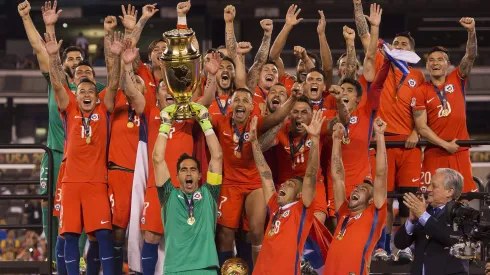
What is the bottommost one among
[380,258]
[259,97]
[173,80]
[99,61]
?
[380,258]

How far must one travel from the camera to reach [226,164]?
7871 millimetres

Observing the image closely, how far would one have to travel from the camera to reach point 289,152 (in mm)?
7953

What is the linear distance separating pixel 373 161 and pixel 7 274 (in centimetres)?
350

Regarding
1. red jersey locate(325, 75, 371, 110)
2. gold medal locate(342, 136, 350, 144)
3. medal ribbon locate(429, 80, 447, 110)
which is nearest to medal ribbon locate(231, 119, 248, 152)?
gold medal locate(342, 136, 350, 144)

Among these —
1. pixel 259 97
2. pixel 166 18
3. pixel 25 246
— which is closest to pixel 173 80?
pixel 259 97

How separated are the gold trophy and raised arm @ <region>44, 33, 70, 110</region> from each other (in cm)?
328

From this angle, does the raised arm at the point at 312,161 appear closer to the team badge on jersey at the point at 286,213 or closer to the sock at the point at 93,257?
the team badge on jersey at the point at 286,213

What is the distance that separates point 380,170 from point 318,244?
0.78 meters

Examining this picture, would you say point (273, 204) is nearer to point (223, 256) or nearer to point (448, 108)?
point (223, 256)

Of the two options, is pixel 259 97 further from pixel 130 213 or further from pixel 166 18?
pixel 166 18

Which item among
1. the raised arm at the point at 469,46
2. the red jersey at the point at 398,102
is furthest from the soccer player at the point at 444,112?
the red jersey at the point at 398,102

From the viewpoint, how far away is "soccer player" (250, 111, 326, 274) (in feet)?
23.6

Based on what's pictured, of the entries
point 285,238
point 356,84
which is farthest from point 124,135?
point 356,84

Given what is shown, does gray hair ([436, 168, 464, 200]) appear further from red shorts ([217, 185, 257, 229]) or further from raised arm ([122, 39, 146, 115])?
raised arm ([122, 39, 146, 115])
